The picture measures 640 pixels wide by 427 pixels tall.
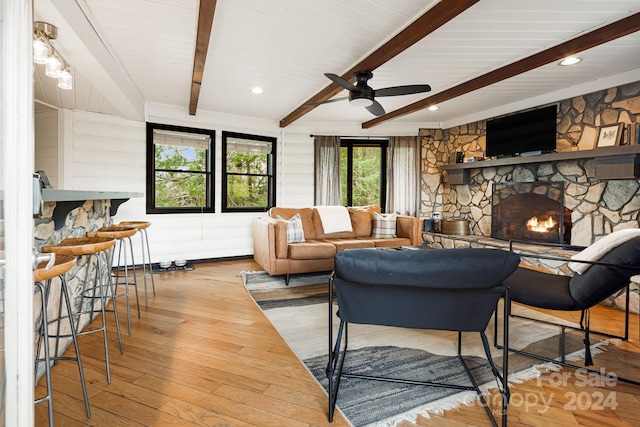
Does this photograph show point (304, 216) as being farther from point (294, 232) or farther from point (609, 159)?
point (609, 159)

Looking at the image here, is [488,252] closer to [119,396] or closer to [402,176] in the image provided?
[119,396]

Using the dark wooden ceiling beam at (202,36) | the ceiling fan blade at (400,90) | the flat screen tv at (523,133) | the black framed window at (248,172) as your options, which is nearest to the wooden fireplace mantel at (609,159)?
the flat screen tv at (523,133)

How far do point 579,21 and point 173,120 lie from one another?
15.9 feet

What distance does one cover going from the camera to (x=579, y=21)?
2.45 metres

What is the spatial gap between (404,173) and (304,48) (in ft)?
10.9

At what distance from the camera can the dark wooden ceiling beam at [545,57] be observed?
2.42 meters

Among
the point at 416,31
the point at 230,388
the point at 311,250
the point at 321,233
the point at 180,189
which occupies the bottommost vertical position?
the point at 230,388

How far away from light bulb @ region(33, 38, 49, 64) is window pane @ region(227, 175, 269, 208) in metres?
3.16

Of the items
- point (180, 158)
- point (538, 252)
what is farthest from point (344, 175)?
point (538, 252)

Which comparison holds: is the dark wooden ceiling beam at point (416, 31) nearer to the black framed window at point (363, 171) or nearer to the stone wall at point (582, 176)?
the black framed window at point (363, 171)

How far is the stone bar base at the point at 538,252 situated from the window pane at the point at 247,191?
288 cm

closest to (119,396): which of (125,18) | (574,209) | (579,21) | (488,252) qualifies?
(488,252)

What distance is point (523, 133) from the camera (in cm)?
430

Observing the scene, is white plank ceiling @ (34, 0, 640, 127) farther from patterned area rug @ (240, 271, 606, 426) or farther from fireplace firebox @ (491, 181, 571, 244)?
patterned area rug @ (240, 271, 606, 426)
